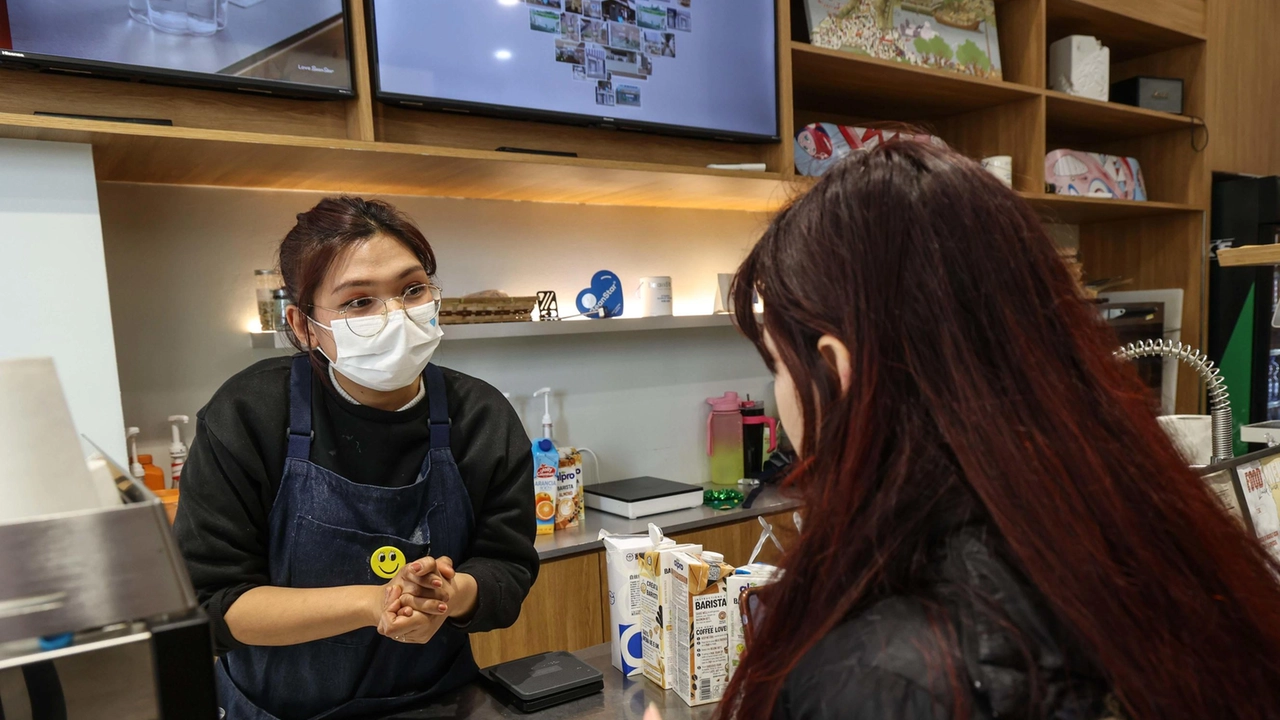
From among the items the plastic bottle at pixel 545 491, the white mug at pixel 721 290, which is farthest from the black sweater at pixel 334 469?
the white mug at pixel 721 290

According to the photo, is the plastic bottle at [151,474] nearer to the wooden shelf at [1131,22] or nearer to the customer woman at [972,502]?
the customer woman at [972,502]

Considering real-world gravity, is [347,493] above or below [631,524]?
above

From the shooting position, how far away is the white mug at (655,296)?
2.80 metres

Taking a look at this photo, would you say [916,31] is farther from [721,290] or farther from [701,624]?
[701,624]

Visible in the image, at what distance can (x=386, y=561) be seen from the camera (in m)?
1.47

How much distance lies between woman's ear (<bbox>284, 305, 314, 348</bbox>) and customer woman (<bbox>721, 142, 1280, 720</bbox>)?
1021 mm

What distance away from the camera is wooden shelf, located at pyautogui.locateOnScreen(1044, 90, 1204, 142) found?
337cm

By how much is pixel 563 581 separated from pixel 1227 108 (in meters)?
3.68

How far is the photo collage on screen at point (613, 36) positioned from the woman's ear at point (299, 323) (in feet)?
3.87

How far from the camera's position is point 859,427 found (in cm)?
65

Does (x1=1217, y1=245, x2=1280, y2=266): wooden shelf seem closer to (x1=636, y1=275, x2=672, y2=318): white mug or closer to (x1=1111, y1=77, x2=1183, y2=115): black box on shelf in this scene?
(x1=636, y1=275, x2=672, y2=318): white mug

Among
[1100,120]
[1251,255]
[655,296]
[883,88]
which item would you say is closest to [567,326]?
[655,296]

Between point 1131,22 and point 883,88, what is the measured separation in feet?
4.44

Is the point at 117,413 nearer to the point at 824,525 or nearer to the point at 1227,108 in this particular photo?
the point at 824,525
